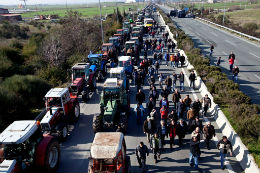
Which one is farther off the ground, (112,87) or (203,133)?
(112,87)

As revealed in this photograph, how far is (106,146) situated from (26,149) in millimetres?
2915

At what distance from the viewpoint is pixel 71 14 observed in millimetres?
37875

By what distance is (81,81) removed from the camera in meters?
17.0

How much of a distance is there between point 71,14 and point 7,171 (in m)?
34.3

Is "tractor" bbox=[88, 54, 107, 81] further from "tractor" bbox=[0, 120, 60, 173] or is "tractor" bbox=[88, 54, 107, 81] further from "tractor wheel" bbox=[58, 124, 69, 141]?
"tractor" bbox=[0, 120, 60, 173]

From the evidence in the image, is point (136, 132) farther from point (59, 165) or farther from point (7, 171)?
point (7, 171)

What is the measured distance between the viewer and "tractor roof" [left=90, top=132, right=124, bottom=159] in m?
7.45

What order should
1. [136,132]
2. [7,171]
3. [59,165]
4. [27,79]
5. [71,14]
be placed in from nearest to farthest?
[7,171] < [59,165] < [136,132] < [27,79] < [71,14]

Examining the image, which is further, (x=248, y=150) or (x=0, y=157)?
(x=248, y=150)

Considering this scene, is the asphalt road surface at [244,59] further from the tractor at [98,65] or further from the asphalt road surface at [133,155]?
the tractor at [98,65]

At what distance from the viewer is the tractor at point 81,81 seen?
16.3 meters

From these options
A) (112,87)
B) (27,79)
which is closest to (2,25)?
(27,79)

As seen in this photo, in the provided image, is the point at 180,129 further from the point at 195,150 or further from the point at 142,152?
the point at 142,152

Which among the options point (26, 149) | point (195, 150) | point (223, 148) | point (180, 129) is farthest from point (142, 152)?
point (26, 149)
